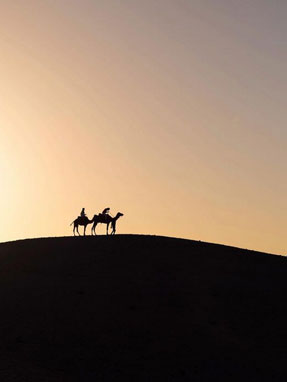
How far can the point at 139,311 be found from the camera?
35.8 meters

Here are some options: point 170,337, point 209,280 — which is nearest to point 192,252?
point 209,280

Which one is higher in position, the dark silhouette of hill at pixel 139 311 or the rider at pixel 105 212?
the rider at pixel 105 212

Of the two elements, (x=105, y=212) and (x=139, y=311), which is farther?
(x=105, y=212)

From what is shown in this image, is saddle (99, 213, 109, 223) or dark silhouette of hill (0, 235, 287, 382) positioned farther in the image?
saddle (99, 213, 109, 223)

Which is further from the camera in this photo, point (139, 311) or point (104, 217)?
point (104, 217)

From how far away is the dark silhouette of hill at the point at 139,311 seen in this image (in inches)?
1161

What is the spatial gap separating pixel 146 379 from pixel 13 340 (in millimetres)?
6503

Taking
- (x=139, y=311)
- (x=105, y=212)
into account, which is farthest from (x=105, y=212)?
(x=139, y=311)

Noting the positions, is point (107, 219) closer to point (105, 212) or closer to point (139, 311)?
point (105, 212)

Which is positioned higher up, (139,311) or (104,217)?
(104,217)

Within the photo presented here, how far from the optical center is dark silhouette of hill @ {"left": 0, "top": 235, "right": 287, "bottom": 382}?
29484mm

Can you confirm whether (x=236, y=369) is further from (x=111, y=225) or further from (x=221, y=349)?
(x=111, y=225)

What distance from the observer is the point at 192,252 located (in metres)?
47.4

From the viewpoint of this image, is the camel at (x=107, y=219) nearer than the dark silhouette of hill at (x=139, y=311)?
No
